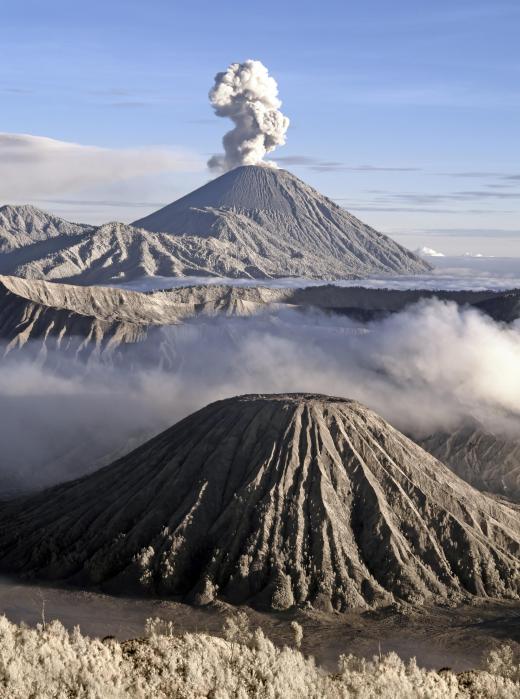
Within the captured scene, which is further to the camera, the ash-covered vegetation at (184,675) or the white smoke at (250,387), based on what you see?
the white smoke at (250,387)

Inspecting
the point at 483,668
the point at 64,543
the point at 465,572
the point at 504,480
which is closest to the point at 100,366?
the point at 504,480

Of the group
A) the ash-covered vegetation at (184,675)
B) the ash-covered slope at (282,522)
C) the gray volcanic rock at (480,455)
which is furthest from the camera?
the gray volcanic rock at (480,455)

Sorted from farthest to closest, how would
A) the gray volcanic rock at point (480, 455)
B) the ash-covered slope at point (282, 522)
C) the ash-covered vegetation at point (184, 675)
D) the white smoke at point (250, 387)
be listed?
the white smoke at point (250, 387) → the gray volcanic rock at point (480, 455) → the ash-covered slope at point (282, 522) → the ash-covered vegetation at point (184, 675)

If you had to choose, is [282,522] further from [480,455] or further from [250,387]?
[250,387]

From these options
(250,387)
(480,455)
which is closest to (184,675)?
(480,455)

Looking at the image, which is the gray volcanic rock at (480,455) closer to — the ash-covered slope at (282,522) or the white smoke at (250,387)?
the white smoke at (250,387)

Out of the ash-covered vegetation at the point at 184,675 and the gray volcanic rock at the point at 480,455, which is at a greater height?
the ash-covered vegetation at the point at 184,675

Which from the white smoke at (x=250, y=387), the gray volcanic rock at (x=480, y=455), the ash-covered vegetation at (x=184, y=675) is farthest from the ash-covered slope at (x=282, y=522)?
the white smoke at (x=250, y=387)
